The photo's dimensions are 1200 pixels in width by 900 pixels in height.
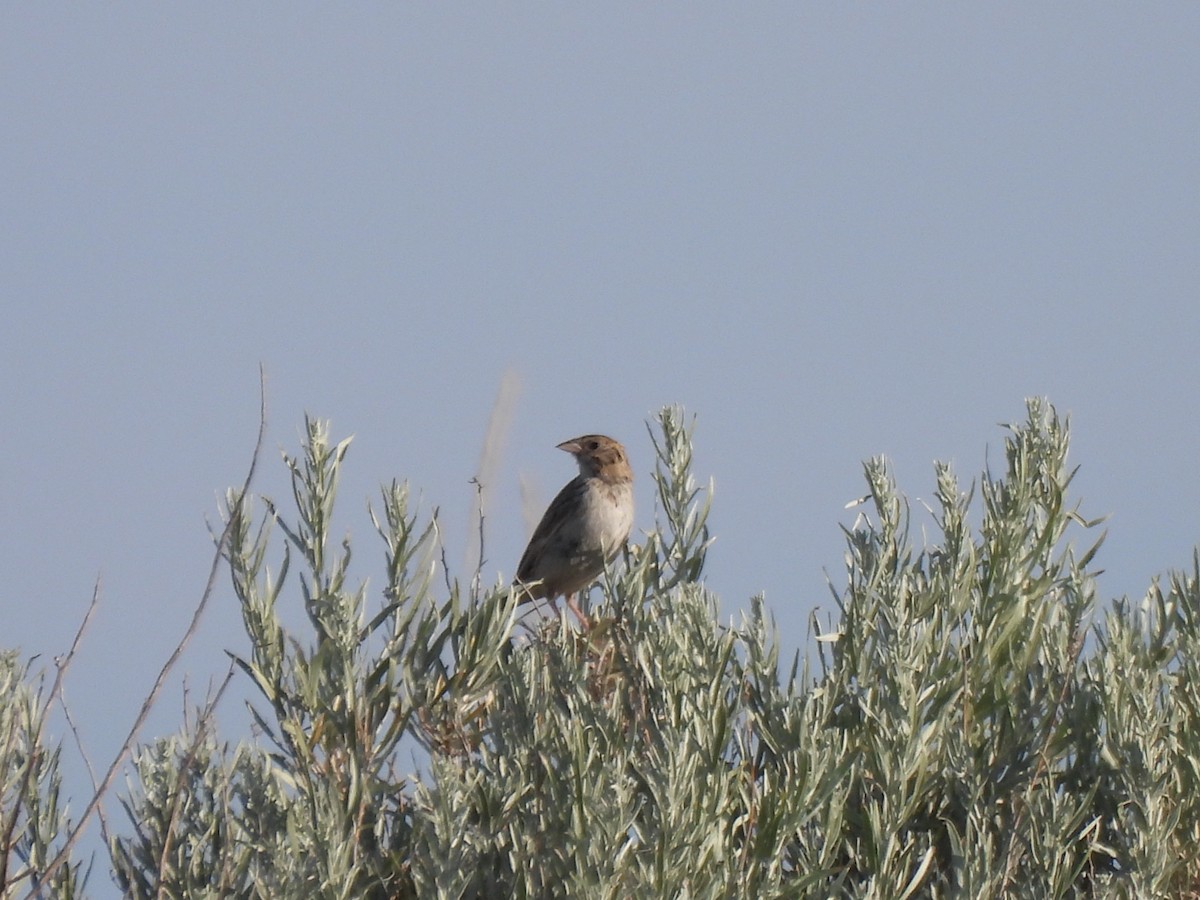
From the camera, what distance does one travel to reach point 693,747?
147 inches

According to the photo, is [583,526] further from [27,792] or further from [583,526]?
[27,792]

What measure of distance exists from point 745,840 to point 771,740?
28cm

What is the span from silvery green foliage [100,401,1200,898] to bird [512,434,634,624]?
3.41 meters

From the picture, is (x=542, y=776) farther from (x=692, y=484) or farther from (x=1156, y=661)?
(x=1156, y=661)

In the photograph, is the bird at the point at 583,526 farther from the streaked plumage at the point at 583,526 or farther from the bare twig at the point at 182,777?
the bare twig at the point at 182,777

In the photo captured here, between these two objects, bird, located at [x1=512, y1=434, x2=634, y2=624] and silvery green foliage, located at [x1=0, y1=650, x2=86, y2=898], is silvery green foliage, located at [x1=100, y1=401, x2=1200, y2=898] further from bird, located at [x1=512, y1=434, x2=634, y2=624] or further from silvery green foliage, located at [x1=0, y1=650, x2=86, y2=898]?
bird, located at [x1=512, y1=434, x2=634, y2=624]

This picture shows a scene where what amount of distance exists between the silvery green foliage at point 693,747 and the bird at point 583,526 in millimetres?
3411

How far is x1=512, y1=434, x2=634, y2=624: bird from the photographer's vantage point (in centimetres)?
806

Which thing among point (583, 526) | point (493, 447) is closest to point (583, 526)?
point (583, 526)

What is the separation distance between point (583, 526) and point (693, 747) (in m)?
4.44

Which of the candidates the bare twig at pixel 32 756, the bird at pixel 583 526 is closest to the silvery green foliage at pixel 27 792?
the bare twig at pixel 32 756

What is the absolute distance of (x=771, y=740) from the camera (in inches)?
158

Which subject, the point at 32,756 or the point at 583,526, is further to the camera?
the point at 583,526

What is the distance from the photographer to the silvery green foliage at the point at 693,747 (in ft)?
11.9
